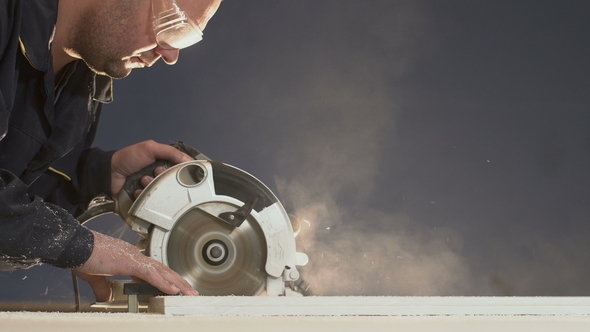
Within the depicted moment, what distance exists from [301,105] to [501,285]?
147cm

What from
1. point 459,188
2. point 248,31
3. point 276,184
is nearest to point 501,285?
point 459,188

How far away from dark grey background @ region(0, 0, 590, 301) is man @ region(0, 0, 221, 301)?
1.02 meters

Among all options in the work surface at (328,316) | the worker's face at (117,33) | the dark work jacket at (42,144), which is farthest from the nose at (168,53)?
the work surface at (328,316)

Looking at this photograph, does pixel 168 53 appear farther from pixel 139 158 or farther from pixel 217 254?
pixel 217 254

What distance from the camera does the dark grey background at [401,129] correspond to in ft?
9.32

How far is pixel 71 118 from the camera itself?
5.30 ft

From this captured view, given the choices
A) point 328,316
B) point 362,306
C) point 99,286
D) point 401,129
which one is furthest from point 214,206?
point 401,129

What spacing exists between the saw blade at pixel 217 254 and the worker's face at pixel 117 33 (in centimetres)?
51

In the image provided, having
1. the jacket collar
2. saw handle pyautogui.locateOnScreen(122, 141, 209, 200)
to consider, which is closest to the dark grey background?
saw handle pyautogui.locateOnScreen(122, 141, 209, 200)

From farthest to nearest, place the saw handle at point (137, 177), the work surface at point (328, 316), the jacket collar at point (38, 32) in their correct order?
the saw handle at point (137, 177), the jacket collar at point (38, 32), the work surface at point (328, 316)

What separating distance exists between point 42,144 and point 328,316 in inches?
47.9

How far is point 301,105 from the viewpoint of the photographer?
9.53 feet

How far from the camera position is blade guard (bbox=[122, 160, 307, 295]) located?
146 cm

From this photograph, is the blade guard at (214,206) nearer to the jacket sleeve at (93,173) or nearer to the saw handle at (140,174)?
the saw handle at (140,174)
